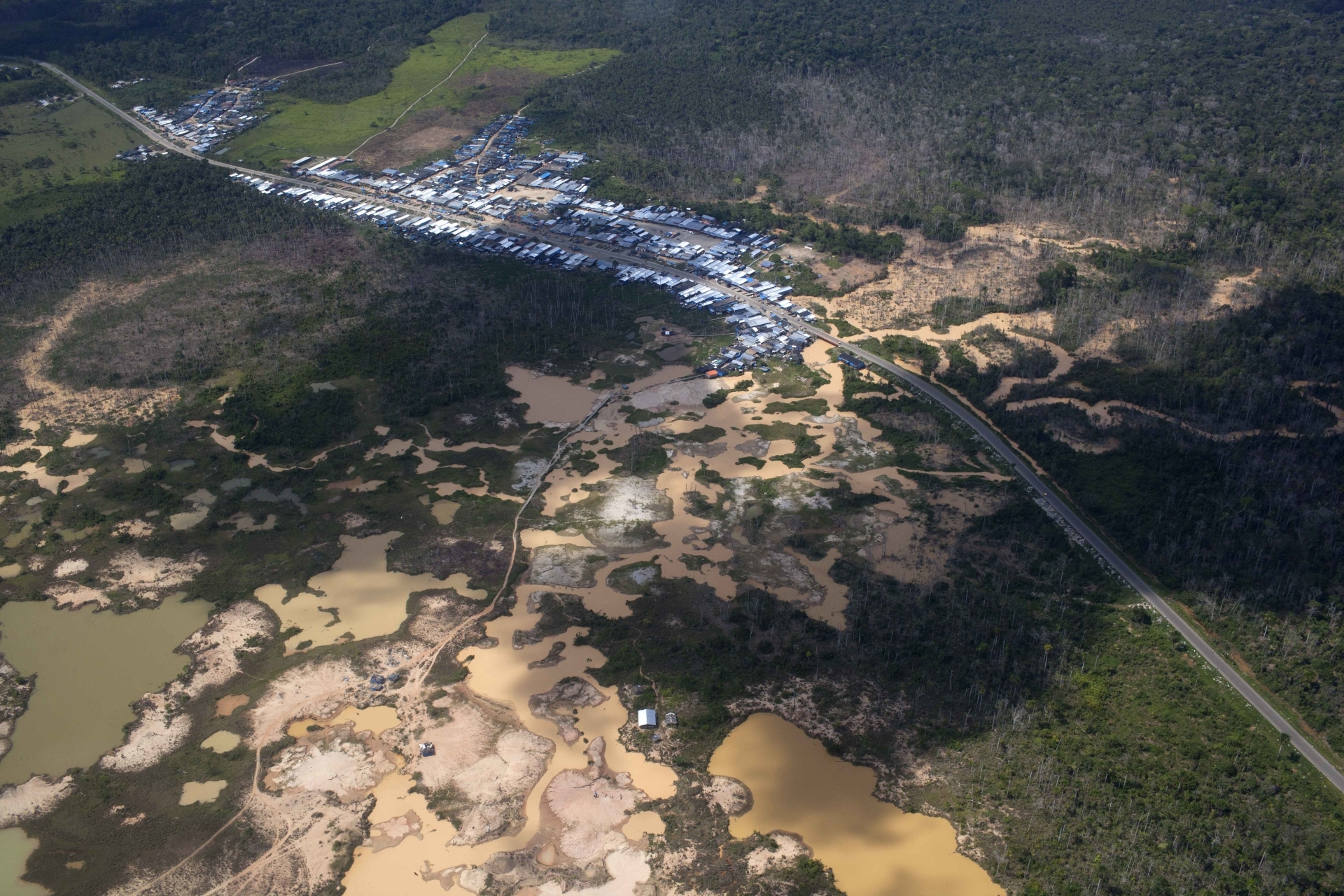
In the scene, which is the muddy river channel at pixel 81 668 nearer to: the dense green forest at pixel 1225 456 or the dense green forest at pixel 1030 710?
the dense green forest at pixel 1030 710

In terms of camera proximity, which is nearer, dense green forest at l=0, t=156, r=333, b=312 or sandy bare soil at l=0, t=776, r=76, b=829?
sandy bare soil at l=0, t=776, r=76, b=829

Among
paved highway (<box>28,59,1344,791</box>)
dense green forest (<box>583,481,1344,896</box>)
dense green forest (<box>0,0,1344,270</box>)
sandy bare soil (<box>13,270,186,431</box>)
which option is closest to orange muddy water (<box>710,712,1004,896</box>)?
dense green forest (<box>583,481,1344,896</box>)

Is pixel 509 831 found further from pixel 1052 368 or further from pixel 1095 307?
pixel 1095 307

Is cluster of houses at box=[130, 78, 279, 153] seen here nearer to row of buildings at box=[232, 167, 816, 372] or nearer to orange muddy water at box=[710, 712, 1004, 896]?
row of buildings at box=[232, 167, 816, 372]

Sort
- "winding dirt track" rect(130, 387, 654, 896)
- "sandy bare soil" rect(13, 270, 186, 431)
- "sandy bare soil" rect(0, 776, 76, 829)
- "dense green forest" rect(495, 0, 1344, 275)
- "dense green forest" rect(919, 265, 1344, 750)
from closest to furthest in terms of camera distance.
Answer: "winding dirt track" rect(130, 387, 654, 896), "sandy bare soil" rect(0, 776, 76, 829), "dense green forest" rect(919, 265, 1344, 750), "sandy bare soil" rect(13, 270, 186, 431), "dense green forest" rect(495, 0, 1344, 275)

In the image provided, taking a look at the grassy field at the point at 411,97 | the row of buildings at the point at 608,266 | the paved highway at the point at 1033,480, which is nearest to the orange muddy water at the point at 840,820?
the paved highway at the point at 1033,480

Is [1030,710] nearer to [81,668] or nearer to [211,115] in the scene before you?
[81,668]
